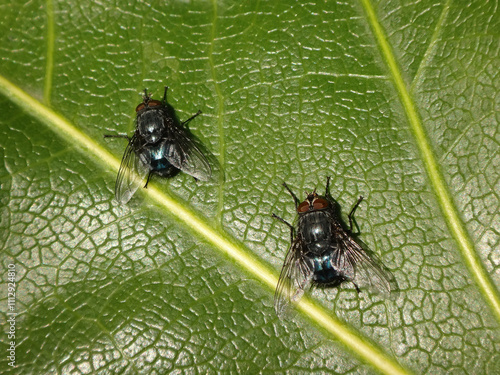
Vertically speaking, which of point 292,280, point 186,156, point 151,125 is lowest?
point 292,280

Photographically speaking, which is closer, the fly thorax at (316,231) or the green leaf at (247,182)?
the green leaf at (247,182)

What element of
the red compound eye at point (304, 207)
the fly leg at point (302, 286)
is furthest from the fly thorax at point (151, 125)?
the fly leg at point (302, 286)

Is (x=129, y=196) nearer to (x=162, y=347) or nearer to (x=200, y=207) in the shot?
(x=200, y=207)

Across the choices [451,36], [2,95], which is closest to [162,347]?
[2,95]

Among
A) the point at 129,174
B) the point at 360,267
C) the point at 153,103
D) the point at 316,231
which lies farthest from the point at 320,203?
the point at 153,103

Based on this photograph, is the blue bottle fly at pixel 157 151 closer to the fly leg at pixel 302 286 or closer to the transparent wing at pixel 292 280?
the transparent wing at pixel 292 280

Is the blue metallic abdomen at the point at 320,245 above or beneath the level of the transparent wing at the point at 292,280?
above

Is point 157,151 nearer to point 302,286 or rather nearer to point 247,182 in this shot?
point 247,182

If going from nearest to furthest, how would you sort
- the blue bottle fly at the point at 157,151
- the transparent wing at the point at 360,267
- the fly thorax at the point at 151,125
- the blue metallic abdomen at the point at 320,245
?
the transparent wing at the point at 360,267 < the blue metallic abdomen at the point at 320,245 < the blue bottle fly at the point at 157,151 < the fly thorax at the point at 151,125
